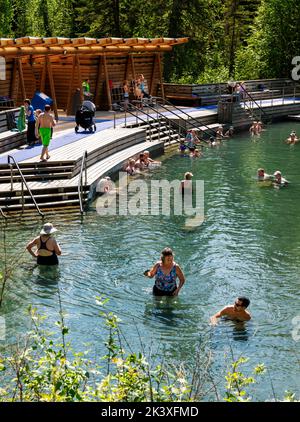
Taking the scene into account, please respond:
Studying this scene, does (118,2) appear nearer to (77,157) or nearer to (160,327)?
(77,157)

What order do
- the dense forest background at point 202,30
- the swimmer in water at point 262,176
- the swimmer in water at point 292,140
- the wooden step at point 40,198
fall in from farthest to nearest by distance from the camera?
1. the dense forest background at point 202,30
2. the swimmer in water at point 292,140
3. the swimmer in water at point 262,176
4. the wooden step at point 40,198

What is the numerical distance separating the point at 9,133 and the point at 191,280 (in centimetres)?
1229

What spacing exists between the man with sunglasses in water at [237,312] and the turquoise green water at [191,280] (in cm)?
17

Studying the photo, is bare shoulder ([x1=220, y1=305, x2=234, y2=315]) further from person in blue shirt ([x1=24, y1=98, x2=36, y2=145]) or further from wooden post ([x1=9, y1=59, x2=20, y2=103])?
wooden post ([x1=9, y1=59, x2=20, y2=103])

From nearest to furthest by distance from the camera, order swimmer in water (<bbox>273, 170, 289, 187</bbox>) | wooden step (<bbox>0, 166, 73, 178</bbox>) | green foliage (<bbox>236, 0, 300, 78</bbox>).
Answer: wooden step (<bbox>0, 166, 73, 178</bbox>) < swimmer in water (<bbox>273, 170, 289, 187</bbox>) < green foliage (<bbox>236, 0, 300, 78</bbox>)

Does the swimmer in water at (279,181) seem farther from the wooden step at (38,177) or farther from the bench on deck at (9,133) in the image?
the bench on deck at (9,133)

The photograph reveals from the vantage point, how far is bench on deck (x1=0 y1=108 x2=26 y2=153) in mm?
23922

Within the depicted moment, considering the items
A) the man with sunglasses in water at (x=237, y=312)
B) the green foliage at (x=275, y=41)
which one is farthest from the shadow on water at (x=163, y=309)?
the green foliage at (x=275, y=41)

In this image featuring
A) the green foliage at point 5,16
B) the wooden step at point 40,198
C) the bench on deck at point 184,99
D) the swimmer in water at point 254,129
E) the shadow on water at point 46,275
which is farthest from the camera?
the green foliage at point 5,16

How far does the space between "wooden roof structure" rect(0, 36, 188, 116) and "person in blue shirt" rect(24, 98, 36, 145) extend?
5.15 meters

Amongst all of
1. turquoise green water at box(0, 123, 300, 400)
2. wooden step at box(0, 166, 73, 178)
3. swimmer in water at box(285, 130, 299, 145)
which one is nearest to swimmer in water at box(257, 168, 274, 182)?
turquoise green water at box(0, 123, 300, 400)

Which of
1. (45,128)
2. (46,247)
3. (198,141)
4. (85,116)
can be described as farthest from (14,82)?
(46,247)

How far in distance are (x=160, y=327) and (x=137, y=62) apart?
27898 mm

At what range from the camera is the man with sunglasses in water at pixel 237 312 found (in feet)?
41.3
